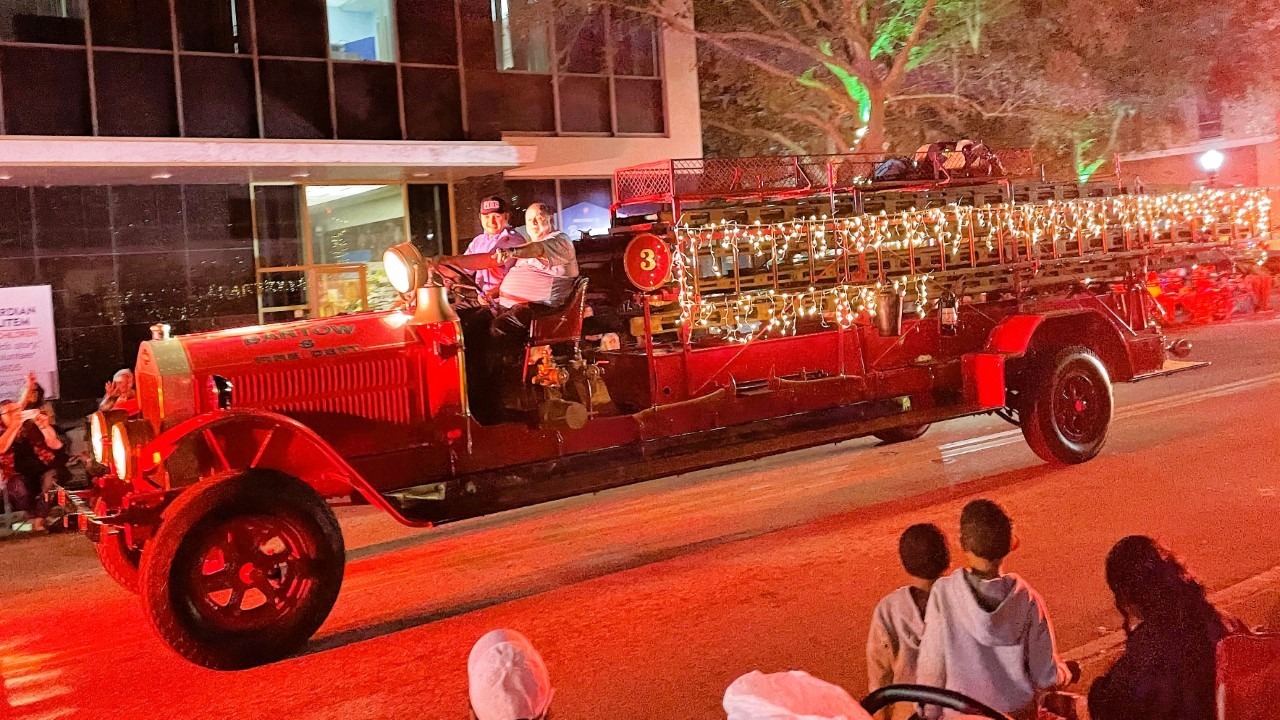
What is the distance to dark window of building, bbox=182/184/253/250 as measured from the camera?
15906 millimetres

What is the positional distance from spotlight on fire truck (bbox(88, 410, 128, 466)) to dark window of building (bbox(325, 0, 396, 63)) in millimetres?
11228

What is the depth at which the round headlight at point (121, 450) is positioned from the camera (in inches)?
249

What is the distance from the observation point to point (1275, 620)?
14.2ft

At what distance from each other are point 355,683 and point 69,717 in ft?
4.42

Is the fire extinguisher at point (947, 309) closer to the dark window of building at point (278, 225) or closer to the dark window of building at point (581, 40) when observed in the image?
the dark window of building at point (278, 225)

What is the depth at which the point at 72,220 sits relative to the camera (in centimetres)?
1504

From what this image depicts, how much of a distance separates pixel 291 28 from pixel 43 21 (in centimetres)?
321

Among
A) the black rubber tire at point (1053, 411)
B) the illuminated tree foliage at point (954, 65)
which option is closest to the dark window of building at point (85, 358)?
the illuminated tree foliage at point (954, 65)

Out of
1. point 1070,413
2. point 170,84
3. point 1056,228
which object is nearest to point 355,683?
point 1070,413

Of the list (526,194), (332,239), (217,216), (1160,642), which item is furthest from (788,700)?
(526,194)

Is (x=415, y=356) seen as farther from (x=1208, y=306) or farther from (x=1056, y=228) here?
(x=1208, y=306)

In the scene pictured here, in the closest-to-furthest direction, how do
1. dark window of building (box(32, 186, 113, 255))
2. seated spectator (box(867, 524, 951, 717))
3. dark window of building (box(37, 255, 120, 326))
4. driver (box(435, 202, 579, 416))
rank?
seated spectator (box(867, 524, 951, 717)) → driver (box(435, 202, 579, 416)) → dark window of building (box(32, 186, 113, 255)) → dark window of building (box(37, 255, 120, 326))

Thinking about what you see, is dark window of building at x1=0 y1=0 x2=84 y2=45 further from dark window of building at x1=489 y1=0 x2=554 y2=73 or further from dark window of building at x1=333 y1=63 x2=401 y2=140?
dark window of building at x1=489 y1=0 x2=554 y2=73

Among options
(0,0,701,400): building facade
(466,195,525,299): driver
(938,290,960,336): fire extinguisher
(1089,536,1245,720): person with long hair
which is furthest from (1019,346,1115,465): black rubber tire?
(0,0,701,400): building facade
